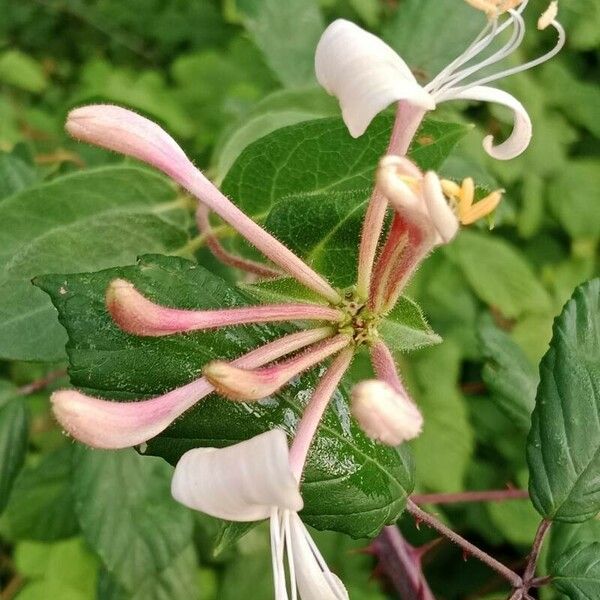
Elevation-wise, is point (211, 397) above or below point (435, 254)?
below

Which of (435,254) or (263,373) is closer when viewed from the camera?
(263,373)

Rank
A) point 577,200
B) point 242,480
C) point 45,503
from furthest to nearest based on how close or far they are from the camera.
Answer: point 577,200
point 45,503
point 242,480

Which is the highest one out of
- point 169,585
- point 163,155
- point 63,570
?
point 163,155

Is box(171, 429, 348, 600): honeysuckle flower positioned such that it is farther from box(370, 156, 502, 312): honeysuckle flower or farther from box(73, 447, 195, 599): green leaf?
box(73, 447, 195, 599): green leaf

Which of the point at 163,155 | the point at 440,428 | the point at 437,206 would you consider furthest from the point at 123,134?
the point at 440,428

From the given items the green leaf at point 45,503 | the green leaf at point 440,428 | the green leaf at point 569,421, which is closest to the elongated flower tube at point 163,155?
the green leaf at point 569,421

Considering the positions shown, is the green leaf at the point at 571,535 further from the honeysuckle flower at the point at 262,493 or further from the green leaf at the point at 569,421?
the honeysuckle flower at the point at 262,493

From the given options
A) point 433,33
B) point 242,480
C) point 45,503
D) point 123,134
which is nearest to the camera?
point 242,480

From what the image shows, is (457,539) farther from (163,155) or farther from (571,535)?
(163,155)
